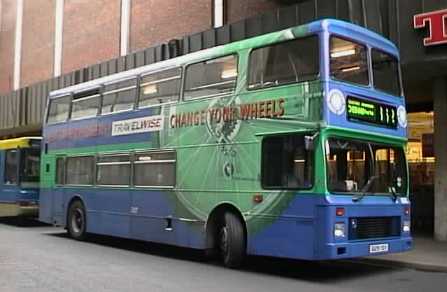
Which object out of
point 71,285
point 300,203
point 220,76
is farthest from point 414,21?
point 71,285

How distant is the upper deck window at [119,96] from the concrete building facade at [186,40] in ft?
13.7

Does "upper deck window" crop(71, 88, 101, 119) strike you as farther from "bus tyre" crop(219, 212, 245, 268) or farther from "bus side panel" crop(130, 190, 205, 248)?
"bus tyre" crop(219, 212, 245, 268)

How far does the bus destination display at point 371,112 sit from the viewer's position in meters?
10.6

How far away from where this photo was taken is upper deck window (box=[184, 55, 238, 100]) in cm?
1220

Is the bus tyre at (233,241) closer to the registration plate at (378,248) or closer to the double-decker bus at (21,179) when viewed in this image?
the registration plate at (378,248)

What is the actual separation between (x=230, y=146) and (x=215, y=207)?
1228mm

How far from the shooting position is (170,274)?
11.1 metres

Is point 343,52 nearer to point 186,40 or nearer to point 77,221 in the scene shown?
point 77,221

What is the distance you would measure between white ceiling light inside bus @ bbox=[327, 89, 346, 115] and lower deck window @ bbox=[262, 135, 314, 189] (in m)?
0.67

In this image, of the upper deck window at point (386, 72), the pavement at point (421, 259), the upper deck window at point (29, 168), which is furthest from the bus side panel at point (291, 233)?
the upper deck window at point (29, 168)

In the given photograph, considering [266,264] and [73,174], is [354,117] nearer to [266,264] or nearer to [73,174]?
[266,264]

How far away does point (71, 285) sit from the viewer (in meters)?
9.60

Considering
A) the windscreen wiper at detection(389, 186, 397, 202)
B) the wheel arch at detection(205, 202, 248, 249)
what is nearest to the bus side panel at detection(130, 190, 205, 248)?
the wheel arch at detection(205, 202, 248, 249)

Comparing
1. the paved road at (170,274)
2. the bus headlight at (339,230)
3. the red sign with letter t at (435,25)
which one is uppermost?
the red sign with letter t at (435,25)
